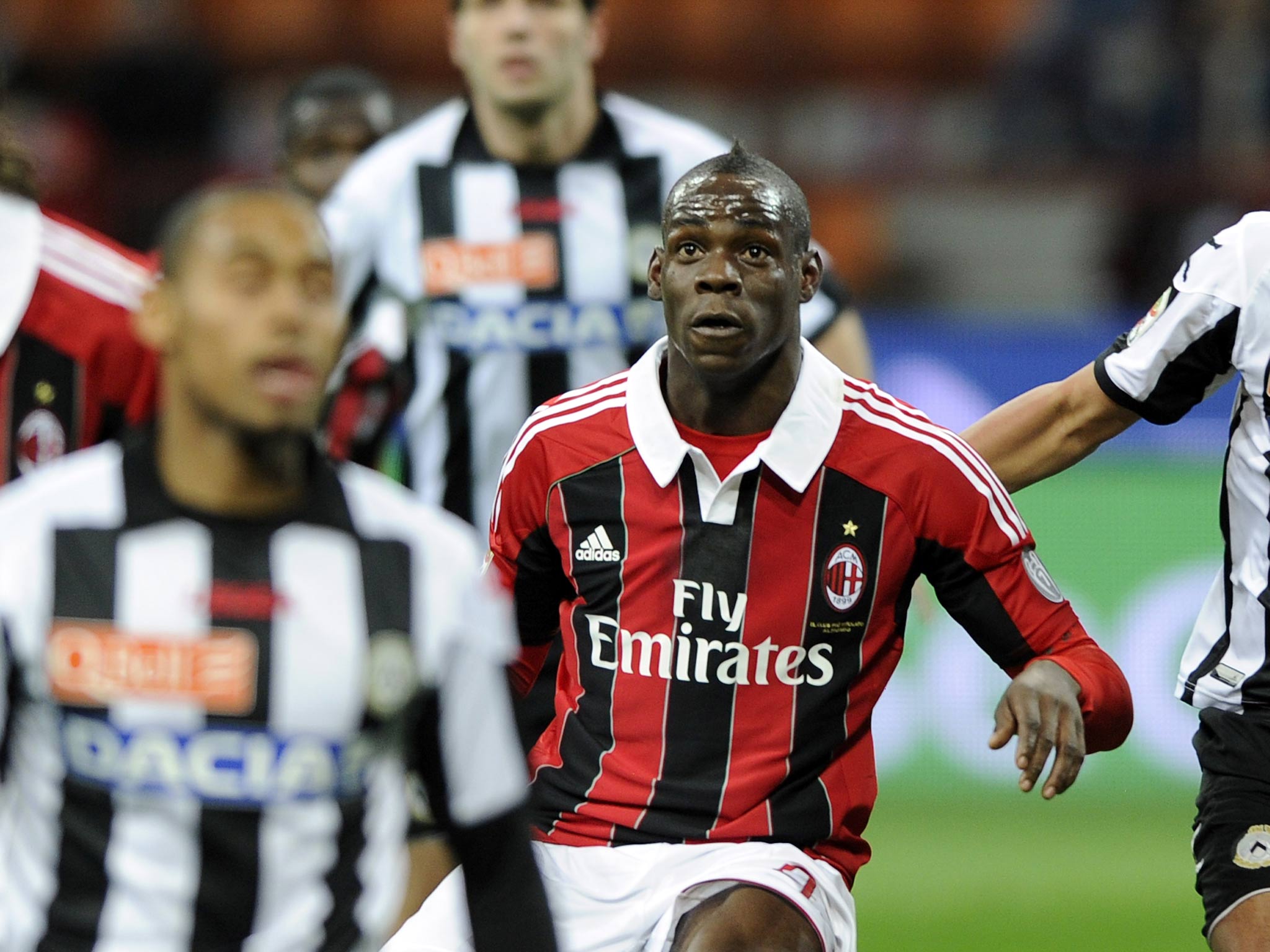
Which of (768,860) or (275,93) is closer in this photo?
(768,860)

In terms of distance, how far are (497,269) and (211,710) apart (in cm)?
257

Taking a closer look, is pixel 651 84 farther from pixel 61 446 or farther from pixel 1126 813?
pixel 61 446

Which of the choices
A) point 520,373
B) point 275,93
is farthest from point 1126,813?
point 275,93

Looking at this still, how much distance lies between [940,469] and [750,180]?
1.73ft

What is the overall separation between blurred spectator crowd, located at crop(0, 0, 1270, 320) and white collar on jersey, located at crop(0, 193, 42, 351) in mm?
6455

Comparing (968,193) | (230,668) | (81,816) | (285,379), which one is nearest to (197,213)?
(285,379)

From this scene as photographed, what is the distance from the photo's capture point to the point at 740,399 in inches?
134

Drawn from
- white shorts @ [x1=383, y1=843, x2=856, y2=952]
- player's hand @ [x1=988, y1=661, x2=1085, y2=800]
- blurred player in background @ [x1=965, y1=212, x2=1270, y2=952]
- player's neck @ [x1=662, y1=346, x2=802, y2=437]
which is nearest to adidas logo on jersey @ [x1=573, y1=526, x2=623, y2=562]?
player's neck @ [x1=662, y1=346, x2=802, y2=437]

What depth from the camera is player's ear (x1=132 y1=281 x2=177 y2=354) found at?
2.37 metres

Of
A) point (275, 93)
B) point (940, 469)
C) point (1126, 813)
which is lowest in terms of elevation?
point (1126, 813)

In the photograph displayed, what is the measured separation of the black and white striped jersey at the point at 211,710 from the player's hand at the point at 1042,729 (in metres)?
0.84

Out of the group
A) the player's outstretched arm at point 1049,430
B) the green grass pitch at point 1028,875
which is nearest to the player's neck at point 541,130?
the player's outstretched arm at point 1049,430

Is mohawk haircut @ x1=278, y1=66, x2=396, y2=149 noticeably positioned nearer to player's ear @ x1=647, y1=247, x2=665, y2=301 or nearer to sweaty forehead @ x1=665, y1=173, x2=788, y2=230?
player's ear @ x1=647, y1=247, x2=665, y2=301

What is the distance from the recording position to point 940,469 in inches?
130
